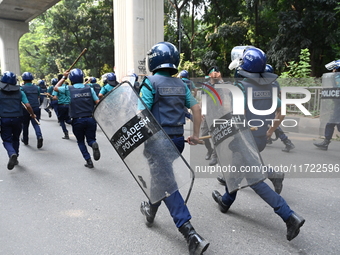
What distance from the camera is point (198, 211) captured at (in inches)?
132

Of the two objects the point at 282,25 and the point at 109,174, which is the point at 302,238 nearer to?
the point at 109,174

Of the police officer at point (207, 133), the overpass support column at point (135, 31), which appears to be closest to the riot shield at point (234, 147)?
the police officer at point (207, 133)

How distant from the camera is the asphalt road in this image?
2.63 metres

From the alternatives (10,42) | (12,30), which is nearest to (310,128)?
(12,30)

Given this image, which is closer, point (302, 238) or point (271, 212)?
point (302, 238)

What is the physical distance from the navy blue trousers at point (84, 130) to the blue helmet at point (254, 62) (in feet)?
10.8

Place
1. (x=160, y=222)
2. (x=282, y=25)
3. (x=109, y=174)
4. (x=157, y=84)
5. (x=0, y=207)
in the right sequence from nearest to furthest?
(x=157, y=84)
(x=160, y=222)
(x=0, y=207)
(x=109, y=174)
(x=282, y=25)

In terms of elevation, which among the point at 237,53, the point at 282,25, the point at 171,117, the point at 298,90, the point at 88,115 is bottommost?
the point at 88,115

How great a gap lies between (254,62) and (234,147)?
88 cm

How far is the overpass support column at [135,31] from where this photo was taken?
39.8ft

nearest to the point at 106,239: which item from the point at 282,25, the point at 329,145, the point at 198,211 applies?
the point at 198,211

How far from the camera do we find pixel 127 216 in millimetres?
3248

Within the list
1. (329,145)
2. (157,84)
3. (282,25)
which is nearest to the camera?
(157,84)

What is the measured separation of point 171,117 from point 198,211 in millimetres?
1307
